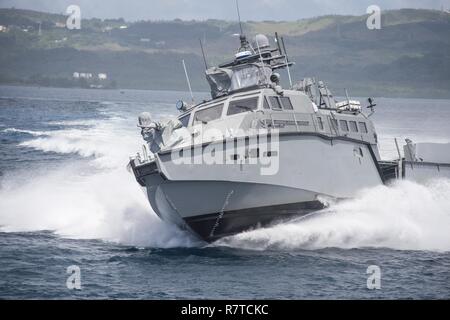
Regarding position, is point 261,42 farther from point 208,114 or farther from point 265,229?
point 265,229

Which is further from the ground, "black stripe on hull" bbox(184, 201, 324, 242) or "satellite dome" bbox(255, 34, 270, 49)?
"satellite dome" bbox(255, 34, 270, 49)

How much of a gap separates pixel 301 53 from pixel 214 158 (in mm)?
145531

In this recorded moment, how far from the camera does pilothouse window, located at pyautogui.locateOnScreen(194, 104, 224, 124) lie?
2522cm

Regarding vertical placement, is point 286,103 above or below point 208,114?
above

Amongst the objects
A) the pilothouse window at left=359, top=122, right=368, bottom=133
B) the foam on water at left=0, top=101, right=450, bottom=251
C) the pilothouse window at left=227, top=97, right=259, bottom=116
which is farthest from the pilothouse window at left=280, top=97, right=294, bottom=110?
A: the pilothouse window at left=359, top=122, right=368, bottom=133

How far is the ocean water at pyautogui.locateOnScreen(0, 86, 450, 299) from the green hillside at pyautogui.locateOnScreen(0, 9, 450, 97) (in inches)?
4362

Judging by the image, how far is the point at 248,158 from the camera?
887 inches

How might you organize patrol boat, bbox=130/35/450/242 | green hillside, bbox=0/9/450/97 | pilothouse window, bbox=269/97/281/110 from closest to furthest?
patrol boat, bbox=130/35/450/242 → pilothouse window, bbox=269/97/281/110 → green hillside, bbox=0/9/450/97

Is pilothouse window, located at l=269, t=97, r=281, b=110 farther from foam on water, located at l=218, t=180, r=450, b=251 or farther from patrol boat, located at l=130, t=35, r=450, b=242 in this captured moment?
foam on water, located at l=218, t=180, r=450, b=251

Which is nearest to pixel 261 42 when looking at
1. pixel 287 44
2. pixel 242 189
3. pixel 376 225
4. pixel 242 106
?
pixel 242 106

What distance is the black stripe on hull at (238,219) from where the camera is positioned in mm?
23188

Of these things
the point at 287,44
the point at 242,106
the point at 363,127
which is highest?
the point at 287,44

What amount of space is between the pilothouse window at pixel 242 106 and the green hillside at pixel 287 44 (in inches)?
4479

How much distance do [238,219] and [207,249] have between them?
1462mm
